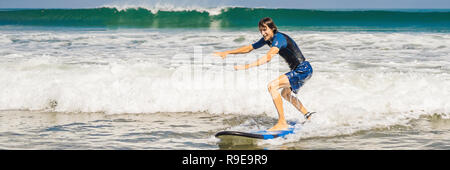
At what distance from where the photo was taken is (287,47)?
5.64 meters

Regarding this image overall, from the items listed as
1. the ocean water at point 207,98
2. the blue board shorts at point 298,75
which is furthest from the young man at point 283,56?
the ocean water at point 207,98

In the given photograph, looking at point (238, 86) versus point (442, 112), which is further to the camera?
point (238, 86)

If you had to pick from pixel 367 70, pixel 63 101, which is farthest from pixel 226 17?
pixel 63 101

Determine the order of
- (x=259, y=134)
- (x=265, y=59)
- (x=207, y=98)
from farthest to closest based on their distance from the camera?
(x=207, y=98) < (x=259, y=134) < (x=265, y=59)

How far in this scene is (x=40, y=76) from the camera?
9.17m

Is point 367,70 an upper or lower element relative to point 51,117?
upper

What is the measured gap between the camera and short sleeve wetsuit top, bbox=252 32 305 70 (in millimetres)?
5457

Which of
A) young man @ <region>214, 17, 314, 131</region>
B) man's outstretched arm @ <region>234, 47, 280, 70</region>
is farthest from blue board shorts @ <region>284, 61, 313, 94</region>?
man's outstretched arm @ <region>234, 47, 280, 70</region>

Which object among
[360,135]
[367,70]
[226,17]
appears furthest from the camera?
[226,17]

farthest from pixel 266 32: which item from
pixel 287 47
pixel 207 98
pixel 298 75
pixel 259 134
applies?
pixel 207 98

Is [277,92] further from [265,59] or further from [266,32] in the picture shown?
[266,32]

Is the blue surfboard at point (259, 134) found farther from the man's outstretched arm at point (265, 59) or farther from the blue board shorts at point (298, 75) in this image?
the man's outstretched arm at point (265, 59)
